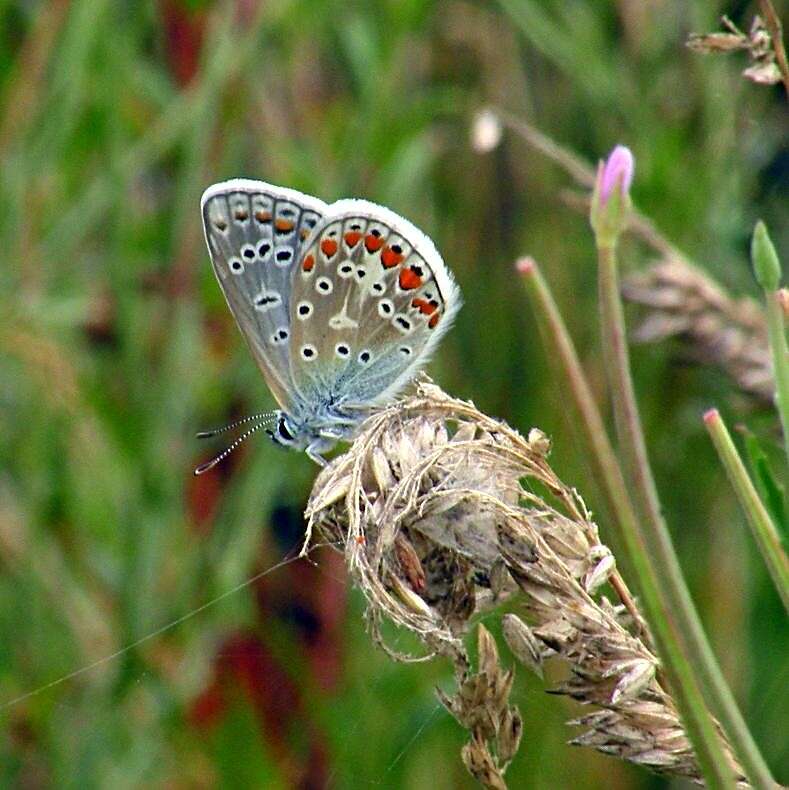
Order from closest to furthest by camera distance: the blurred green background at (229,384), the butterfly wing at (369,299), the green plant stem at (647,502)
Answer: the green plant stem at (647,502) → the butterfly wing at (369,299) → the blurred green background at (229,384)

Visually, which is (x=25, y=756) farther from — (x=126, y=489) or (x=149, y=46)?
(x=149, y=46)

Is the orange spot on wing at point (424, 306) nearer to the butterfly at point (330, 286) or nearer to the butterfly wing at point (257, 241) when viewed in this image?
the butterfly at point (330, 286)

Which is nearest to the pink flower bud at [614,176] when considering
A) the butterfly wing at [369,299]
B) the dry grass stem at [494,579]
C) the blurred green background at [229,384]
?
the dry grass stem at [494,579]

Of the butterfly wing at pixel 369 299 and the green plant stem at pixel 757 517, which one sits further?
the butterfly wing at pixel 369 299

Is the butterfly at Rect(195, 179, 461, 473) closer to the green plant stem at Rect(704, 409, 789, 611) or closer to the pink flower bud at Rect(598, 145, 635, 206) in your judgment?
the green plant stem at Rect(704, 409, 789, 611)

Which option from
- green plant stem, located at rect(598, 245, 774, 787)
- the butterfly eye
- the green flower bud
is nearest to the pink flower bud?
green plant stem, located at rect(598, 245, 774, 787)

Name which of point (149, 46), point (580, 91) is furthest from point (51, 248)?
point (580, 91)

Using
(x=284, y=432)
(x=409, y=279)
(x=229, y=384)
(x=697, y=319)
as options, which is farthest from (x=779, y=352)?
(x=229, y=384)
